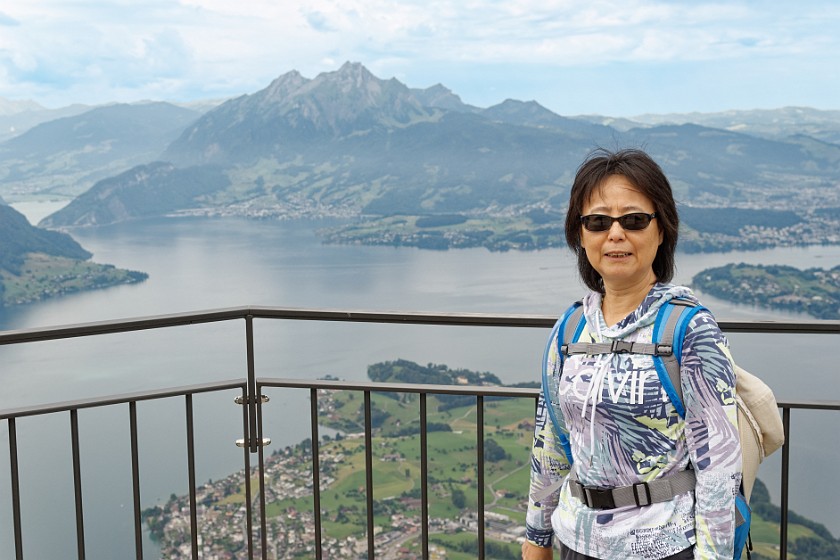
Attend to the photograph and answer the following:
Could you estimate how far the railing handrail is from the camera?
2293 millimetres

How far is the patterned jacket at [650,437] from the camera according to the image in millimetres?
1294

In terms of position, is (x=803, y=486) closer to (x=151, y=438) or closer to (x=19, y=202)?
(x=151, y=438)

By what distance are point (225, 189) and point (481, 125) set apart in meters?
22.8

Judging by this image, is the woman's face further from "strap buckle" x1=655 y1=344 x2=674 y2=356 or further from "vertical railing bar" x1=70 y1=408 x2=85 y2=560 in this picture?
"vertical railing bar" x1=70 y1=408 x2=85 y2=560

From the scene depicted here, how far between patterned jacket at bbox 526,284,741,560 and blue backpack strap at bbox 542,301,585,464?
4 cm

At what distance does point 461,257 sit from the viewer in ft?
157

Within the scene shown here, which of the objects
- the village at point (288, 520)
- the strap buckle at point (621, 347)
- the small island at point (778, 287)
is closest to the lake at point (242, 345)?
the strap buckle at point (621, 347)

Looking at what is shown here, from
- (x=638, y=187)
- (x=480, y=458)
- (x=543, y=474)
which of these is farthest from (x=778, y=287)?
(x=638, y=187)

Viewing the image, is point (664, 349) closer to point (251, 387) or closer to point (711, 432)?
point (711, 432)

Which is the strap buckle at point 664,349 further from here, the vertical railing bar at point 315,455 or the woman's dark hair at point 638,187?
the vertical railing bar at point 315,455

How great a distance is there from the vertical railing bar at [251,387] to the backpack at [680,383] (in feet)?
4.65

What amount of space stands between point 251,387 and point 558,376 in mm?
1538

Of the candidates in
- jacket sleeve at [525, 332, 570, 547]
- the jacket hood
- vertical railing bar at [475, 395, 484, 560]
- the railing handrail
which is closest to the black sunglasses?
the jacket hood

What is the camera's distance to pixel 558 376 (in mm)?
1478
